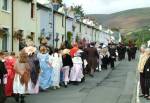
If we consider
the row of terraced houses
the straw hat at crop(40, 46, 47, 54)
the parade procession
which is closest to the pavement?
the parade procession

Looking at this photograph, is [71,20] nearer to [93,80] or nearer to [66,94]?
[93,80]

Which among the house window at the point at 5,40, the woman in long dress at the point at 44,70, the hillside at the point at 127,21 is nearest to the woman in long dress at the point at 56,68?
the woman in long dress at the point at 44,70

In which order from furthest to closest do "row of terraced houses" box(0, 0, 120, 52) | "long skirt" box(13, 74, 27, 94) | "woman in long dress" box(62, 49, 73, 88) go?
"row of terraced houses" box(0, 0, 120, 52) < "woman in long dress" box(62, 49, 73, 88) < "long skirt" box(13, 74, 27, 94)

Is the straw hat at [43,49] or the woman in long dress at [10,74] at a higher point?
the straw hat at [43,49]

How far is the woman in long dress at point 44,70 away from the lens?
20.6m

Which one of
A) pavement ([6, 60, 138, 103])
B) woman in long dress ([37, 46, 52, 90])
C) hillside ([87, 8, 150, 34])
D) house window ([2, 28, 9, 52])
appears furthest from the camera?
hillside ([87, 8, 150, 34])

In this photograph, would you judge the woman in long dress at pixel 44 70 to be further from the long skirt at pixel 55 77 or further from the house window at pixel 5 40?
the house window at pixel 5 40

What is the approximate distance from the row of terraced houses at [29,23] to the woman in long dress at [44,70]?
10575mm

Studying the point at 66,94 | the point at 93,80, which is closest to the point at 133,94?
the point at 66,94

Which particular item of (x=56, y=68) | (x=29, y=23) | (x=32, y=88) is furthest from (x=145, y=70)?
(x=29, y=23)

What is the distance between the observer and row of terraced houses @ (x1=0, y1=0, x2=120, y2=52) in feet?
110

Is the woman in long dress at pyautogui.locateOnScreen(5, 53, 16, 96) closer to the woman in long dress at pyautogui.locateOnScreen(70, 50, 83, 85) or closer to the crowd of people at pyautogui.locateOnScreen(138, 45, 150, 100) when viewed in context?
the crowd of people at pyautogui.locateOnScreen(138, 45, 150, 100)

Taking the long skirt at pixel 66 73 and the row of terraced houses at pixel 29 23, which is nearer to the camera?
the long skirt at pixel 66 73

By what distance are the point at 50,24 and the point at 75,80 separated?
23691 mm
